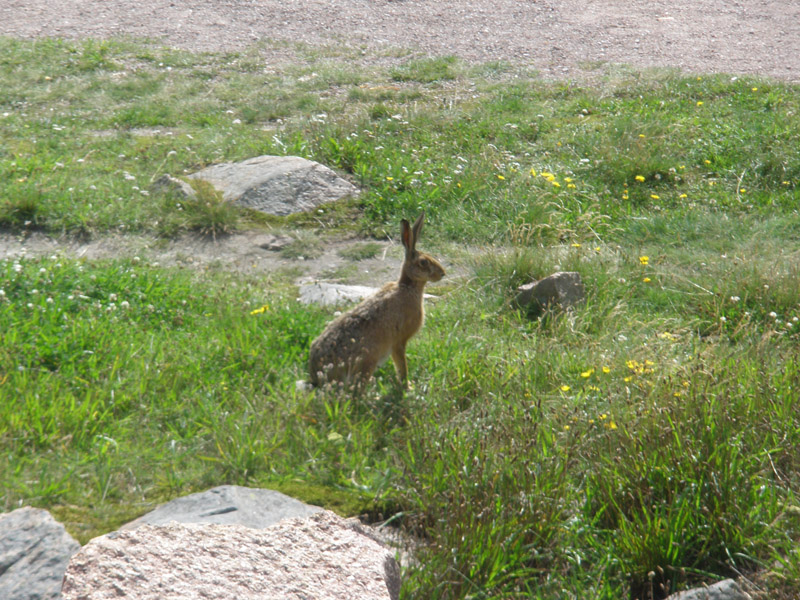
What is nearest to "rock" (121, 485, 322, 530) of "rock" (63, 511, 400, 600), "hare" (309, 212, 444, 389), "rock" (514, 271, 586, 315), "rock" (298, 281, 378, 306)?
"rock" (63, 511, 400, 600)

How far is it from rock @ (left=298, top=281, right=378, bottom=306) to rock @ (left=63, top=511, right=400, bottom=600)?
317cm

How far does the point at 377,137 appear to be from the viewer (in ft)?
32.5

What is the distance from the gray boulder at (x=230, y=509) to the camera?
3490 millimetres

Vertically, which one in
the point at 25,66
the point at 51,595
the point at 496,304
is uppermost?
the point at 25,66

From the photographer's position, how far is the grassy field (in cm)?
384

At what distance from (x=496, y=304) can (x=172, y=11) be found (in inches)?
444

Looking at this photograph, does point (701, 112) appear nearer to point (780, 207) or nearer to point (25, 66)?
point (780, 207)

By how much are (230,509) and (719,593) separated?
2.09 meters

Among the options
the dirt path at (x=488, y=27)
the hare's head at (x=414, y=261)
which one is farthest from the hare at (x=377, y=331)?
the dirt path at (x=488, y=27)

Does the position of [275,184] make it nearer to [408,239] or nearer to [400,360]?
[408,239]

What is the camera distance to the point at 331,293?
22.0 ft

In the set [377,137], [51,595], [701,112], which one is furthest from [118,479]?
[701,112]

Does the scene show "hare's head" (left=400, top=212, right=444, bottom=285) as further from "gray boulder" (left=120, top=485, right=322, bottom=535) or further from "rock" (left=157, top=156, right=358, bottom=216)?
"rock" (left=157, top=156, right=358, bottom=216)

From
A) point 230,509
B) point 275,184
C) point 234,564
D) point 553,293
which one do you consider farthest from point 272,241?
point 234,564
